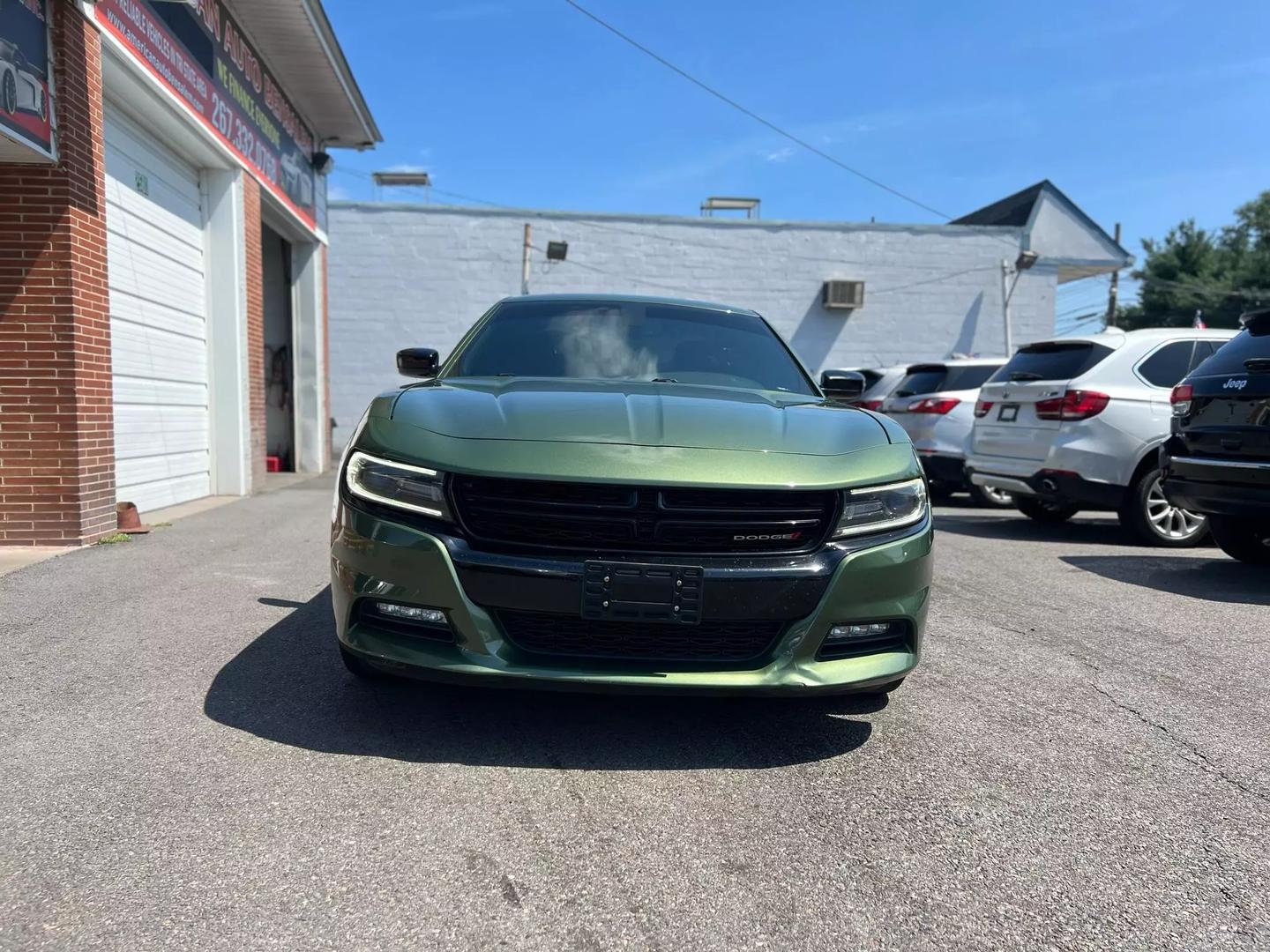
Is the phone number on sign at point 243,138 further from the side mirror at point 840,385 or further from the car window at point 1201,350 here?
the car window at point 1201,350

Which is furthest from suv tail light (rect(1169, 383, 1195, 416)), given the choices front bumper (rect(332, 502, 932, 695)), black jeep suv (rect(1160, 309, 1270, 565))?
front bumper (rect(332, 502, 932, 695))

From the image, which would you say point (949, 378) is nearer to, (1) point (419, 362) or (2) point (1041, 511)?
(2) point (1041, 511)

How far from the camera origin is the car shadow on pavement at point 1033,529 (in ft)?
24.5

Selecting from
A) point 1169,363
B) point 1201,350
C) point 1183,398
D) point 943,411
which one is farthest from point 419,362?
point 943,411

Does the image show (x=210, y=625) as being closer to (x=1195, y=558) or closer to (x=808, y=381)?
(x=808, y=381)

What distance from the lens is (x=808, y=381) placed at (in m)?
4.02

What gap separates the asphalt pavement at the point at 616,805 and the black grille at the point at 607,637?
0.36 metres

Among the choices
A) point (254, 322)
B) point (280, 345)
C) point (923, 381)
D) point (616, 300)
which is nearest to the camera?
point (616, 300)

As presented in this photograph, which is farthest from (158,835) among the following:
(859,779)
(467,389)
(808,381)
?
(808,381)

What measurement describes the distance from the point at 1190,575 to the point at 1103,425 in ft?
4.54

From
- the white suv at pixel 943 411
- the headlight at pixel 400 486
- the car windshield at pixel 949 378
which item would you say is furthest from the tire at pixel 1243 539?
the headlight at pixel 400 486

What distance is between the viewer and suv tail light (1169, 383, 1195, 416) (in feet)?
18.4

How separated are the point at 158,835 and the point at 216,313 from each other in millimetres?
8575

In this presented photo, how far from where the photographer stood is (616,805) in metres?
2.38
